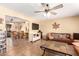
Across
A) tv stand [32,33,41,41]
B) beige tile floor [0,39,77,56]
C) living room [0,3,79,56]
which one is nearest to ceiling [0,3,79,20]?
living room [0,3,79,56]

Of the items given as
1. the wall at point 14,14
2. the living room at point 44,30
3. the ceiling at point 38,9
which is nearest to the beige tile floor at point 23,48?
the living room at point 44,30

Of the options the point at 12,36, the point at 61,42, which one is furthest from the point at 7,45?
the point at 61,42

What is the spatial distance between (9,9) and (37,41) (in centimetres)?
68

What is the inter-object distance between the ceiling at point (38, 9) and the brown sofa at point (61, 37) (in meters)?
0.29

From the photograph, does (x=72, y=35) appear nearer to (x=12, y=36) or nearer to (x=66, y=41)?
(x=66, y=41)

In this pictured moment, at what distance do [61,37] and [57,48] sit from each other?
19cm

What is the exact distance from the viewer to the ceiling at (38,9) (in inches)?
75.5

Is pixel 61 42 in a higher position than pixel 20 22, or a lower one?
lower

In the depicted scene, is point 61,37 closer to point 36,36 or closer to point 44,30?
point 44,30

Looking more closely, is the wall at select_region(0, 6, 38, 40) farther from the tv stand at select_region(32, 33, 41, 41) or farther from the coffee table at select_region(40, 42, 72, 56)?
the coffee table at select_region(40, 42, 72, 56)

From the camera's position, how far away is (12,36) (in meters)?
1.95

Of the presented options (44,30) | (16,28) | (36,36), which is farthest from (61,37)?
(16,28)

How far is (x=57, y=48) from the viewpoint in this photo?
1926 millimetres

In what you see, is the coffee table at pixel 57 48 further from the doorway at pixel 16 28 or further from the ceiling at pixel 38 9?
the ceiling at pixel 38 9
